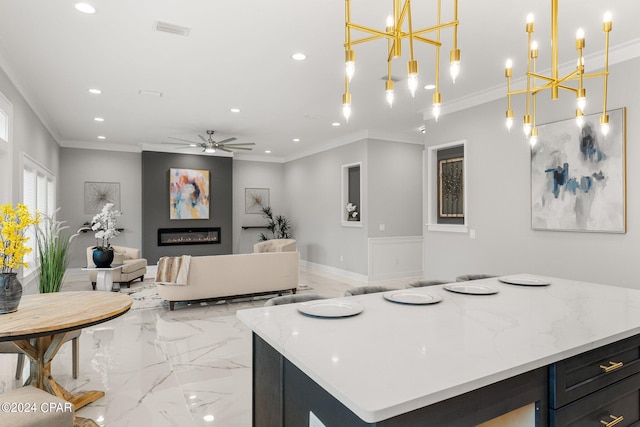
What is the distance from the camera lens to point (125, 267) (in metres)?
6.34

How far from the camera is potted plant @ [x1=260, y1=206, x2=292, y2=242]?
949cm

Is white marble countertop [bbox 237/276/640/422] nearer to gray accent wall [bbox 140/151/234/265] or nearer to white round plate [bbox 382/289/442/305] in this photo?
white round plate [bbox 382/289/442/305]

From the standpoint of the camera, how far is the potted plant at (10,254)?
203 cm

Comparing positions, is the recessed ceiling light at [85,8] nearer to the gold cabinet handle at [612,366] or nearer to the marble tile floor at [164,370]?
the marble tile floor at [164,370]

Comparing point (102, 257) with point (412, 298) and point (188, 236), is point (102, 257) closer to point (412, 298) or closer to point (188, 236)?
point (188, 236)

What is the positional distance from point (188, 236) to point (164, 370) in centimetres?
573

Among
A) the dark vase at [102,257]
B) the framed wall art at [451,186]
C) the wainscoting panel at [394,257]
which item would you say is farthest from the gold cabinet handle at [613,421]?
the dark vase at [102,257]

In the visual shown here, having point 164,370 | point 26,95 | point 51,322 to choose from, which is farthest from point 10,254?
point 26,95

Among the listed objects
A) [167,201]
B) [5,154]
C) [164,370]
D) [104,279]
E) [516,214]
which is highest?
[5,154]

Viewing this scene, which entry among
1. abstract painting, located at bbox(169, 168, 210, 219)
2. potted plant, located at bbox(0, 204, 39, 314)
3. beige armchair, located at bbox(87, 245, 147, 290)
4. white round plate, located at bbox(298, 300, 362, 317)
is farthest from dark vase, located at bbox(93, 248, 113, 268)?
white round plate, located at bbox(298, 300, 362, 317)

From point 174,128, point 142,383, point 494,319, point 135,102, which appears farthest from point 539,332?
point 174,128

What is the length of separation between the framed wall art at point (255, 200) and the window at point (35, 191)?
4054 millimetres

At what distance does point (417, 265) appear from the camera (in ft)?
24.2

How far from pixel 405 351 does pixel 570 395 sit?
665mm
